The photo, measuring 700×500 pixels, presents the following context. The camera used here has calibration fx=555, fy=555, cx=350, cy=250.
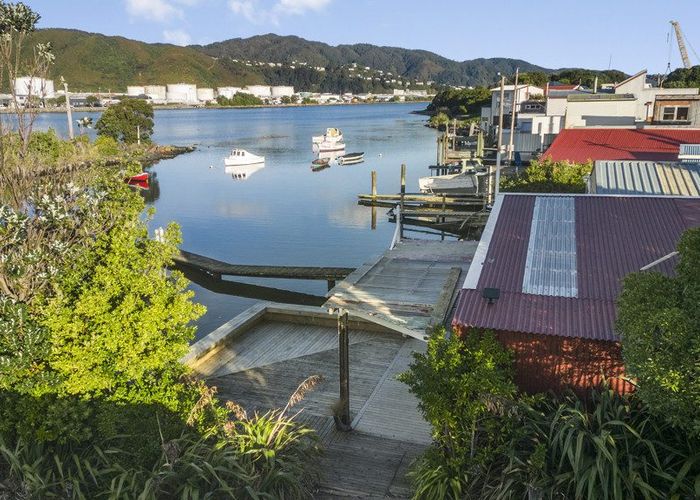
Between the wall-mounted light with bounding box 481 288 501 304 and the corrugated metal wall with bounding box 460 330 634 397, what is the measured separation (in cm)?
73

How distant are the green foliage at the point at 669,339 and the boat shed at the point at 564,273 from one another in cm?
178

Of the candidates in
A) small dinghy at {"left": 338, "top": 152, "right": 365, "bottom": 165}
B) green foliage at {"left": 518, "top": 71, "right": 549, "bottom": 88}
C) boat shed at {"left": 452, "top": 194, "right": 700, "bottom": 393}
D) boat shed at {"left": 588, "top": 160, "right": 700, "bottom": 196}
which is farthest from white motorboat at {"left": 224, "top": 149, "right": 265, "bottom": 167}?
boat shed at {"left": 452, "top": 194, "right": 700, "bottom": 393}

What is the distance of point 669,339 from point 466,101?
6022 inches

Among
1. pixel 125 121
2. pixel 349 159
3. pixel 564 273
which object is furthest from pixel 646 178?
pixel 125 121

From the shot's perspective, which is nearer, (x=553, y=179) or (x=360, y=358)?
(x=360, y=358)

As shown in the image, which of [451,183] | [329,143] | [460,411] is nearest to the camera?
[460,411]

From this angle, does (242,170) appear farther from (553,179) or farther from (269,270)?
(553,179)

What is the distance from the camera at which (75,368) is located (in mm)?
9602

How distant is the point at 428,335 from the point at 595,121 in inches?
1668

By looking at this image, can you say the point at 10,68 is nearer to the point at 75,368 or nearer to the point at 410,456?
the point at 75,368

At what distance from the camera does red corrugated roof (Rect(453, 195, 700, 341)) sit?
407 inches

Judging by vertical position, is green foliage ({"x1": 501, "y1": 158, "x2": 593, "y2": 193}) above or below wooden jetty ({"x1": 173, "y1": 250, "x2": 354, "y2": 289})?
above

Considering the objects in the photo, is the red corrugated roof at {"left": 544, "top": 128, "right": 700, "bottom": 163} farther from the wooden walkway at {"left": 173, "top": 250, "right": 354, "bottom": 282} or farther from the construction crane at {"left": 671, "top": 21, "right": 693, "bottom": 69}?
the construction crane at {"left": 671, "top": 21, "right": 693, "bottom": 69}

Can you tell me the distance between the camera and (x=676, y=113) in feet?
142
